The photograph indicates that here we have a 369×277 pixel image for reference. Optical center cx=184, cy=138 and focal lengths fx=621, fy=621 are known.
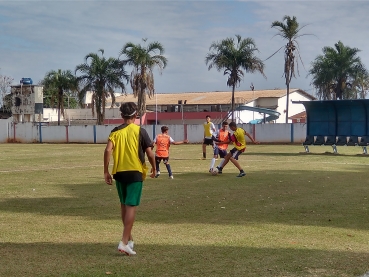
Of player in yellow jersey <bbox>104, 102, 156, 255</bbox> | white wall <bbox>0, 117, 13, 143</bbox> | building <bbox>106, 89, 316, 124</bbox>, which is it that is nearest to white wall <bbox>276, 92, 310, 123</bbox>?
building <bbox>106, 89, 316, 124</bbox>

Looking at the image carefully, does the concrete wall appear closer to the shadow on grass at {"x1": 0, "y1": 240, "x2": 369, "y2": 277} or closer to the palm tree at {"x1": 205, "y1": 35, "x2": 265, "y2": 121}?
the palm tree at {"x1": 205, "y1": 35, "x2": 265, "y2": 121}

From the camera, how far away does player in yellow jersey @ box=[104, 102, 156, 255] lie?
24.1ft

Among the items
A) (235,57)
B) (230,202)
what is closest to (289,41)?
(235,57)

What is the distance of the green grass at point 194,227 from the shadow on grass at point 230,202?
2 cm

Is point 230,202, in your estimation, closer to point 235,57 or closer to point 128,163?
point 128,163

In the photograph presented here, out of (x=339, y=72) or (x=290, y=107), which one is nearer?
(x=339, y=72)

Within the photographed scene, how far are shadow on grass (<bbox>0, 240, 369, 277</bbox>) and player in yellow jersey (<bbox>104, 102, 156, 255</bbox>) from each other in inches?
16.0

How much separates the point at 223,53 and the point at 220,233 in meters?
44.4

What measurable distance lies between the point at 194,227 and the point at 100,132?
44124mm

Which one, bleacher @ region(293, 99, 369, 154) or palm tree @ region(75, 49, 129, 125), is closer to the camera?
bleacher @ region(293, 99, 369, 154)

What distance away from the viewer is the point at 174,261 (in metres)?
7.02

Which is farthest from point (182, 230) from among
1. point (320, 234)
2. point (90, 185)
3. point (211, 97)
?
point (211, 97)

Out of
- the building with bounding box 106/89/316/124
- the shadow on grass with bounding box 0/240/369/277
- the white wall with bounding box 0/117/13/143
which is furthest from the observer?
the building with bounding box 106/89/316/124

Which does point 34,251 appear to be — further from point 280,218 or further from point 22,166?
point 22,166
